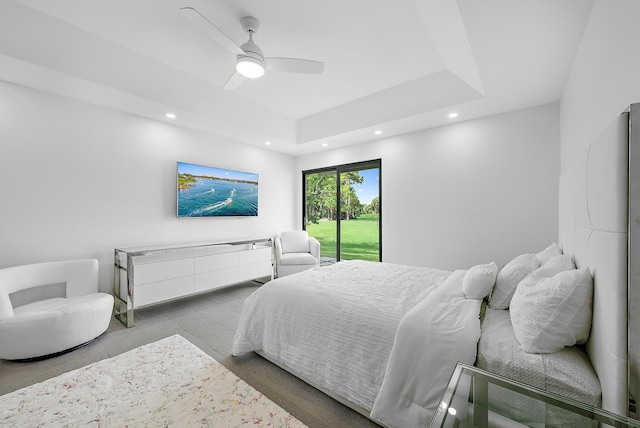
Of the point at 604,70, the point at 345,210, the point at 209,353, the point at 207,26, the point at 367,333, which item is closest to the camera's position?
the point at 604,70

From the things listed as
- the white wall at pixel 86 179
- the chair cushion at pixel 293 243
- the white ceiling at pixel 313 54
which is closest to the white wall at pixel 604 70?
the white ceiling at pixel 313 54

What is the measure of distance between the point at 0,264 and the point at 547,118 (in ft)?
19.8

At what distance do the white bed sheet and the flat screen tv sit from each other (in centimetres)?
231

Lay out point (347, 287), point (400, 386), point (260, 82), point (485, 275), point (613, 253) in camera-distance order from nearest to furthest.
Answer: point (613, 253) < point (400, 386) < point (485, 275) < point (347, 287) < point (260, 82)

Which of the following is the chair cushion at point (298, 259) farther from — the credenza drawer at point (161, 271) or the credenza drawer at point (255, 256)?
the credenza drawer at point (161, 271)

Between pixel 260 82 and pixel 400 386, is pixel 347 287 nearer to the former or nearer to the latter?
pixel 400 386

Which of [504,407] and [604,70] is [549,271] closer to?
[504,407]

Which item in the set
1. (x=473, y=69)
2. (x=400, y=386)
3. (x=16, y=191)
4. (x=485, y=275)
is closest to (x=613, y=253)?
(x=485, y=275)

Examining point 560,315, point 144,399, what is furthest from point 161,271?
point 560,315

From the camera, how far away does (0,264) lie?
2.57 meters

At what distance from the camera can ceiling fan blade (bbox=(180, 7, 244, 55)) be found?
1.71 metres

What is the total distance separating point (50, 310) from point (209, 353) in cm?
139

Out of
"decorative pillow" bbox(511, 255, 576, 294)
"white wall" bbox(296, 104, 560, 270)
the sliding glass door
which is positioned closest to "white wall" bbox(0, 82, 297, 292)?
the sliding glass door

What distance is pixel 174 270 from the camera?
3.29 m
